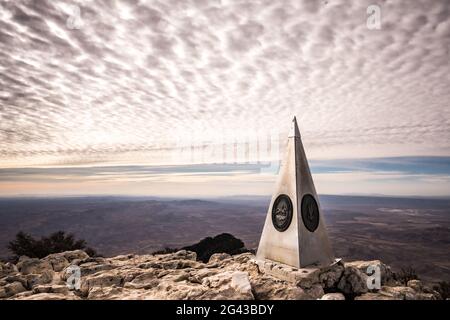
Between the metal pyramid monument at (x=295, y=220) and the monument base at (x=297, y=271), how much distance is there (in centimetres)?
21

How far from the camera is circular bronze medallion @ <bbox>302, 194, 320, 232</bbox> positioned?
9.08 m

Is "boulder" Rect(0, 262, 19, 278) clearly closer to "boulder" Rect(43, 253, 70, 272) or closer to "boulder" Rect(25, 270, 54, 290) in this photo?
"boulder" Rect(43, 253, 70, 272)

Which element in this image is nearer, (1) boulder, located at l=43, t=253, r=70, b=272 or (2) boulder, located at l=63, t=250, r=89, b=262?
(1) boulder, located at l=43, t=253, r=70, b=272

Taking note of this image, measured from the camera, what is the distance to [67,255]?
12.9 metres

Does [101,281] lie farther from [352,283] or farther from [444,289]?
[444,289]

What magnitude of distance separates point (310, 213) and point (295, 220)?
0.77 meters

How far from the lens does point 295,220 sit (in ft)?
29.2

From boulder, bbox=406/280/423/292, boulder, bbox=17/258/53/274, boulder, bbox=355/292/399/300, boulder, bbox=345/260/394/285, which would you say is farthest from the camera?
boulder, bbox=17/258/53/274

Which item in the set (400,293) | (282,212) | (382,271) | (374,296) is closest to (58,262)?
(282,212)

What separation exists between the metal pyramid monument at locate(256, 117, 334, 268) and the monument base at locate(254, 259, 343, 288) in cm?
21

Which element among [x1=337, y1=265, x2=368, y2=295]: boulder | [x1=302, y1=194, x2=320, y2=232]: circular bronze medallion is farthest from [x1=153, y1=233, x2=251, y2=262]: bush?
[x1=337, y1=265, x2=368, y2=295]: boulder
